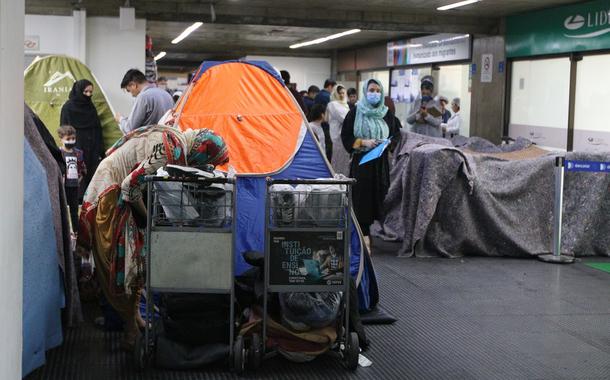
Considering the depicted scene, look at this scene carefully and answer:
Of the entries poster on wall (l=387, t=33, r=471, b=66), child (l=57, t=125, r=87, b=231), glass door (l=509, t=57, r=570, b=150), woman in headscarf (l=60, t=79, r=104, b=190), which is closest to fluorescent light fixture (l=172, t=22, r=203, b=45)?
poster on wall (l=387, t=33, r=471, b=66)

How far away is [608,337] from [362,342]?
1630mm

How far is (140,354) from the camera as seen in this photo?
4184 millimetres

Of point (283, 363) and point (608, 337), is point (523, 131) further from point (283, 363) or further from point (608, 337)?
point (283, 363)

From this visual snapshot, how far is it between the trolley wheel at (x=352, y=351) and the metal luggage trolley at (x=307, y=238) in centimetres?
26

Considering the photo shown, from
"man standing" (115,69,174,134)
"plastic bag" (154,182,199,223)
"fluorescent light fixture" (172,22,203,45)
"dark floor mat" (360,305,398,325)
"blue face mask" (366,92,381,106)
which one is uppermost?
"fluorescent light fixture" (172,22,203,45)

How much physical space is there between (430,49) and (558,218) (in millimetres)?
11917

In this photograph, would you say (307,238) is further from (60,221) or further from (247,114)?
(247,114)

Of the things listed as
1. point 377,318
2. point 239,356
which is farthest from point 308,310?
point 377,318

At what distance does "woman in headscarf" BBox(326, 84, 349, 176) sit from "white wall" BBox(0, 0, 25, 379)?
6.51 metres

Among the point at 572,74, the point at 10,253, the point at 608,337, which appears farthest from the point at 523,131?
the point at 10,253

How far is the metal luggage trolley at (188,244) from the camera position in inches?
161

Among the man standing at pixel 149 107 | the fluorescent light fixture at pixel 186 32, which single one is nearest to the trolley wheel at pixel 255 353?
the man standing at pixel 149 107

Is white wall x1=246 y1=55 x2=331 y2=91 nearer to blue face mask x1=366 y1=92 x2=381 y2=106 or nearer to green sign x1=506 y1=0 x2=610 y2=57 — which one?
green sign x1=506 y1=0 x2=610 y2=57

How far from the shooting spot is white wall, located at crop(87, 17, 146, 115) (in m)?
13.6
